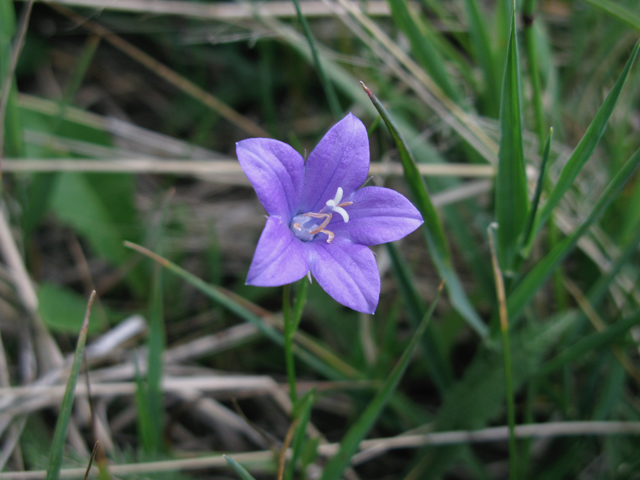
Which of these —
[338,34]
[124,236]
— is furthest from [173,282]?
[338,34]

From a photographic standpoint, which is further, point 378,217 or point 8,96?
point 8,96

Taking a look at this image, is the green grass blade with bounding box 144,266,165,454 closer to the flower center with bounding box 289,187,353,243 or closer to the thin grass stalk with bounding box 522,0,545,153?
the flower center with bounding box 289,187,353,243

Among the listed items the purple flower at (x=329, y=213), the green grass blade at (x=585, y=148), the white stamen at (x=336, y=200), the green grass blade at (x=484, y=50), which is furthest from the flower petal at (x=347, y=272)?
the green grass blade at (x=484, y=50)

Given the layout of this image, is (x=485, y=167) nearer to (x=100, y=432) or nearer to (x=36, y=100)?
(x=100, y=432)

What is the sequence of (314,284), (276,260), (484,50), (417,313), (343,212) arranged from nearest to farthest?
1. (276,260)
2. (343,212)
3. (417,313)
4. (484,50)
5. (314,284)

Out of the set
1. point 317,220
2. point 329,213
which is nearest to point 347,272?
point 329,213

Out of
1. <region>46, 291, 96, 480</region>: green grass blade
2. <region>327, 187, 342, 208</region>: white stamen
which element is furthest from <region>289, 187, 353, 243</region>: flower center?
<region>46, 291, 96, 480</region>: green grass blade

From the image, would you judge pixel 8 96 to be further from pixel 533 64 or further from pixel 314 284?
pixel 533 64
